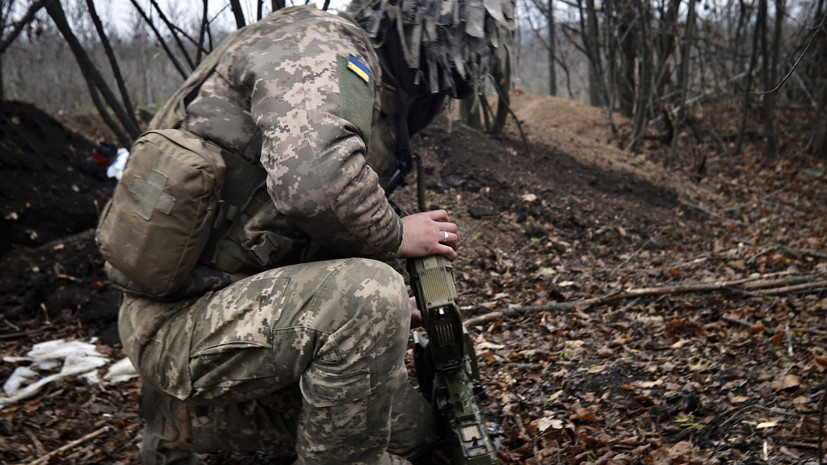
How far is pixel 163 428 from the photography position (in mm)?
2172

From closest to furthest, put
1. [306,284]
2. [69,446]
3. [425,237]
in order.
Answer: [306,284] < [425,237] < [69,446]

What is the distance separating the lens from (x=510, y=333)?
129 inches

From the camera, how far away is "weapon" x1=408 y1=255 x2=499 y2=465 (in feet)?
6.68

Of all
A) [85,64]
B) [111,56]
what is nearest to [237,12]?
[111,56]

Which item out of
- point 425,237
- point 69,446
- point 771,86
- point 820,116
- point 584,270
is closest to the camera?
point 425,237

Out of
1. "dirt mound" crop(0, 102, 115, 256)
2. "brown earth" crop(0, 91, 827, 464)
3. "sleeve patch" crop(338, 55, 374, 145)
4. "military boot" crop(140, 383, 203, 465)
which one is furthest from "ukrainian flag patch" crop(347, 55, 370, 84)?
"dirt mound" crop(0, 102, 115, 256)

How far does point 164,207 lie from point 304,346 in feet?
1.84

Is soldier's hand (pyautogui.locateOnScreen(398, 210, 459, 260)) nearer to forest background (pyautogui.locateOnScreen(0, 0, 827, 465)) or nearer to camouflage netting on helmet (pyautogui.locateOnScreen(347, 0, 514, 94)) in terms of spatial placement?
camouflage netting on helmet (pyautogui.locateOnScreen(347, 0, 514, 94))

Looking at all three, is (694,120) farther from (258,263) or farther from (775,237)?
(258,263)

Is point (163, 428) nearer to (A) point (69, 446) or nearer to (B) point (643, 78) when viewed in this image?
(A) point (69, 446)

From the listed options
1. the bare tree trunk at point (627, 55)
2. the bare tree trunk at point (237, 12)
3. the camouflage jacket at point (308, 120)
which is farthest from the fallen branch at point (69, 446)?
the bare tree trunk at point (627, 55)

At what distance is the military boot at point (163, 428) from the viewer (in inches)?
85.0

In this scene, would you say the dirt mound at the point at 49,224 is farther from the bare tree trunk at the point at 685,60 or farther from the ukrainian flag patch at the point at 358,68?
the bare tree trunk at the point at 685,60

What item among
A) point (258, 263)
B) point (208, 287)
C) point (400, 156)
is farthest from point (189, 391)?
point (400, 156)
